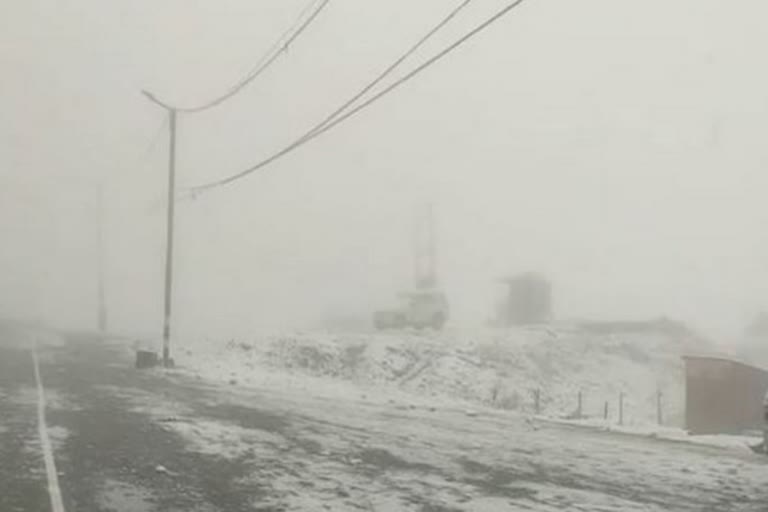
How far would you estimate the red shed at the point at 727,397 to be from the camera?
22719 millimetres

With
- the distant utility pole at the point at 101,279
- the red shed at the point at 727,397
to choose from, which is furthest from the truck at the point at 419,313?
the red shed at the point at 727,397

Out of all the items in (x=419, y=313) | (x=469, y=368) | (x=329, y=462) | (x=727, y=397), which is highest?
(x=419, y=313)

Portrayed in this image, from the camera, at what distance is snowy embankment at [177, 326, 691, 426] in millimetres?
33000

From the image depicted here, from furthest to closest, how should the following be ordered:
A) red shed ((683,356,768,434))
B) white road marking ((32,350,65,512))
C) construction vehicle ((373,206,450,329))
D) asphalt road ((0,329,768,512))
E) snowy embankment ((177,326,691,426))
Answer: construction vehicle ((373,206,450,329)) < snowy embankment ((177,326,691,426)) < red shed ((683,356,768,434)) < asphalt road ((0,329,768,512)) < white road marking ((32,350,65,512))

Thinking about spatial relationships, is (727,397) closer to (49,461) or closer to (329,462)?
(329,462)

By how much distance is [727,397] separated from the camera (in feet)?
75.0

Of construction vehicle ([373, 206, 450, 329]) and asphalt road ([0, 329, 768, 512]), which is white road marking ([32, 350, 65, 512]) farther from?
construction vehicle ([373, 206, 450, 329])

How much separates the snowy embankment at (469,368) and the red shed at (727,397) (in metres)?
6.83

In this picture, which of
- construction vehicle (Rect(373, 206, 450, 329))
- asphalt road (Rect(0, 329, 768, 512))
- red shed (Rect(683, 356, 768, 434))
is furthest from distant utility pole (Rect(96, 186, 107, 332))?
red shed (Rect(683, 356, 768, 434))

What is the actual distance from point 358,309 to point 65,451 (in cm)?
8153

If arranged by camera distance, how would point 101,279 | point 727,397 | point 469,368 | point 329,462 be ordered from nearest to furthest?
point 329,462 < point 727,397 < point 469,368 < point 101,279

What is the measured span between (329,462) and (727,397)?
45.0 ft

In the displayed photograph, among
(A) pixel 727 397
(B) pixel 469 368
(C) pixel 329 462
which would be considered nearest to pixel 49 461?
(C) pixel 329 462

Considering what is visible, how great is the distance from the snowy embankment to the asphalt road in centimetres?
908
